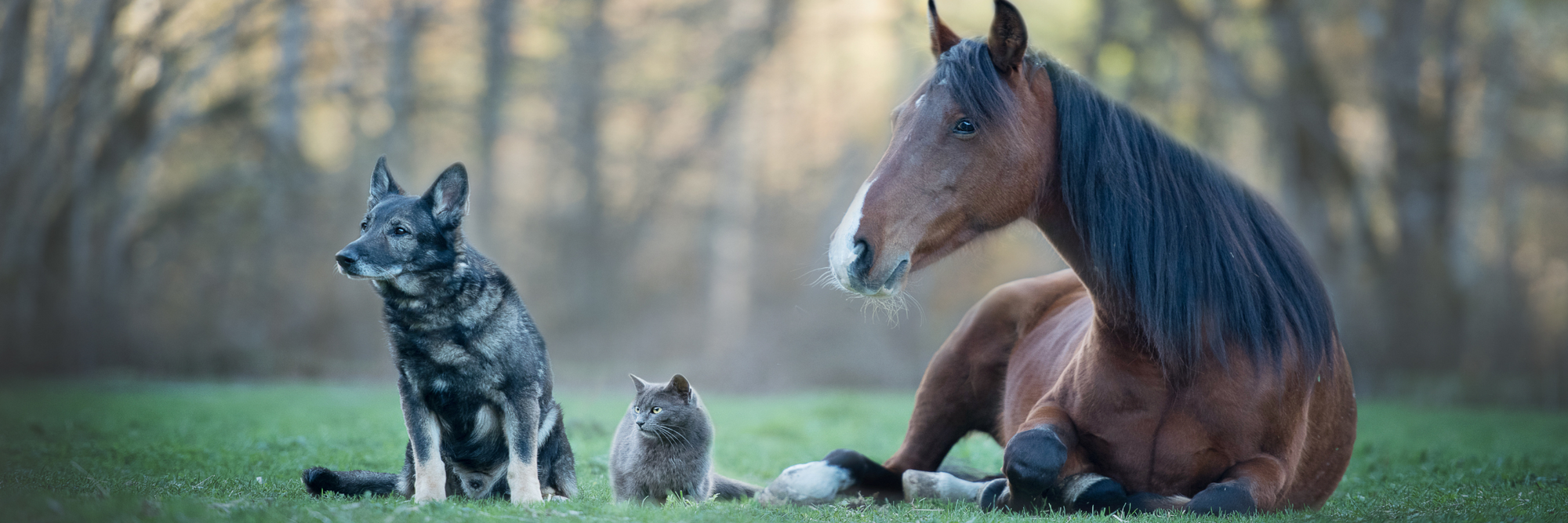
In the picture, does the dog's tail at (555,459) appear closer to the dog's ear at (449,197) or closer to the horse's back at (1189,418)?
the dog's ear at (449,197)

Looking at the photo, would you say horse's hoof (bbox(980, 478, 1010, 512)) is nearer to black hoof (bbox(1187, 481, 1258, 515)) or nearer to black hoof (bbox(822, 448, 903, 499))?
black hoof (bbox(822, 448, 903, 499))

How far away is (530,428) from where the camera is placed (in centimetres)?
461

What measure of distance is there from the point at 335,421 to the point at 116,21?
8439 mm

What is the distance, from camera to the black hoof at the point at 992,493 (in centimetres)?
444

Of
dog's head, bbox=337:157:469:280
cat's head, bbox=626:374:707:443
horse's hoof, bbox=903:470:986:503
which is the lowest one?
horse's hoof, bbox=903:470:986:503

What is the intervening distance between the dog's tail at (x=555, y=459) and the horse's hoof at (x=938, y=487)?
1.69 m

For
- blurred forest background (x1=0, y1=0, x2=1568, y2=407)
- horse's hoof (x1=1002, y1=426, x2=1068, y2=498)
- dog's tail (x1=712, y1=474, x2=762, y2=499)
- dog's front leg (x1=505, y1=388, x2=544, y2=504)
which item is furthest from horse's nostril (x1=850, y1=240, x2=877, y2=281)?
blurred forest background (x1=0, y1=0, x2=1568, y2=407)

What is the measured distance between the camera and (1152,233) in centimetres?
401

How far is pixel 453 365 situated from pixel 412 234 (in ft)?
2.32

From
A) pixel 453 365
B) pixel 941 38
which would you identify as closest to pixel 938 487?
pixel 941 38

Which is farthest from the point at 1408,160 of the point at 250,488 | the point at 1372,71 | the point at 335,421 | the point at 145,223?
the point at 145,223

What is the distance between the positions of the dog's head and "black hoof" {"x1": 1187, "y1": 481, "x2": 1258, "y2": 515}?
11.5 ft

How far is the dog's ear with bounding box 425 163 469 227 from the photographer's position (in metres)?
4.93

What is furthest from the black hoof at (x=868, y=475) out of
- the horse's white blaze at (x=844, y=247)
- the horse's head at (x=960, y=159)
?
the horse's white blaze at (x=844, y=247)
